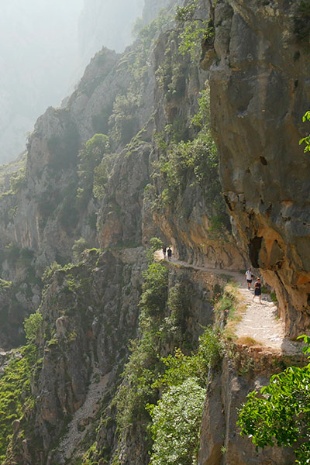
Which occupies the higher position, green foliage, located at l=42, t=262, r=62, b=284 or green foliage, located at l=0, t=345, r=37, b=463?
green foliage, located at l=42, t=262, r=62, b=284

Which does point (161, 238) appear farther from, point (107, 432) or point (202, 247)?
point (107, 432)

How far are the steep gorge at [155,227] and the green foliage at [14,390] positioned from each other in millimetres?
2450

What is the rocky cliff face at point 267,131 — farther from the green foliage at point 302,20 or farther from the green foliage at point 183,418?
the green foliage at point 183,418

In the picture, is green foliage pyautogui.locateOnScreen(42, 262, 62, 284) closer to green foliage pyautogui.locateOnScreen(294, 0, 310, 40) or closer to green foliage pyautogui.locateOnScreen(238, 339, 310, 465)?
green foliage pyautogui.locateOnScreen(294, 0, 310, 40)

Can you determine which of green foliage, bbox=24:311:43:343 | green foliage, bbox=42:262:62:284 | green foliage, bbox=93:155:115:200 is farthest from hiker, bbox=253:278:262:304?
green foliage, bbox=93:155:115:200

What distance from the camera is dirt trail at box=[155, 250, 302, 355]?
15.6 m

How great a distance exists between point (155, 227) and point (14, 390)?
95.9ft

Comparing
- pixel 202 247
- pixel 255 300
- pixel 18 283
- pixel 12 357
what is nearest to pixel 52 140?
pixel 18 283

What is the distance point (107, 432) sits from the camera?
37531 mm

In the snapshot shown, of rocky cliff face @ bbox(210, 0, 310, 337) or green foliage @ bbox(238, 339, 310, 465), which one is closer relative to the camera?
green foliage @ bbox(238, 339, 310, 465)

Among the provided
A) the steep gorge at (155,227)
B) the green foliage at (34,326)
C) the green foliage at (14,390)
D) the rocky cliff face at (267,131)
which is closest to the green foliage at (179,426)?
the steep gorge at (155,227)

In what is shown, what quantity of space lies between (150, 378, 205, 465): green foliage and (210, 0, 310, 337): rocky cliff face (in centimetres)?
561

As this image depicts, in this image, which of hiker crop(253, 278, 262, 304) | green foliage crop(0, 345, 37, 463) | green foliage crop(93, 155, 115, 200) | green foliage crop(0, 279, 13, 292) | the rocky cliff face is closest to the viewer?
the rocky cliff face

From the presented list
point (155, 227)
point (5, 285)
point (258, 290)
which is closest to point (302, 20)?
point (258, 290)
